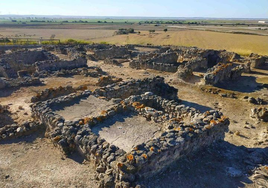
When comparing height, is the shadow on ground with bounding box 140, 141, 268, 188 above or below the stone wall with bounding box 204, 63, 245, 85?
below

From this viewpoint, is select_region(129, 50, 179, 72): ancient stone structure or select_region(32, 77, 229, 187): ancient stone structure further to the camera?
select_region(129, 50, 179, 72): ancient stone structure

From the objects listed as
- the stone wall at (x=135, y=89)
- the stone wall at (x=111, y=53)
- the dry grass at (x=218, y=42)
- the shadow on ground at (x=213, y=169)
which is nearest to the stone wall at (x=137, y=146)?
the shadow on ground at (x=213, y=169)

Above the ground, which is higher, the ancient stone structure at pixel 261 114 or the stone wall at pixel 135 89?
the stone wall at pixel 135 89

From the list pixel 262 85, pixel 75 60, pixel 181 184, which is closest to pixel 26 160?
pixel 181 184

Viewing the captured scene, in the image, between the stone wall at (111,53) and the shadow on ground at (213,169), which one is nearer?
the shadow on ground at (213,169)

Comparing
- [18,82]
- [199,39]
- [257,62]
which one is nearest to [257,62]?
[257,62]

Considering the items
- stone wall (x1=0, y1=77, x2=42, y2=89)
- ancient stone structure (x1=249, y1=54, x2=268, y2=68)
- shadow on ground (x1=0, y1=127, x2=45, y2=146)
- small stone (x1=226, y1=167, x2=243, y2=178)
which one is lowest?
shadow on ground (x1=0, y1=127, x2=45, y2=146)

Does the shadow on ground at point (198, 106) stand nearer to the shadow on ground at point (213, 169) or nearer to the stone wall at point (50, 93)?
the shadow on ground at point (213, 169)

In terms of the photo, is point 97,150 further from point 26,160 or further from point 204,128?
point 204,128

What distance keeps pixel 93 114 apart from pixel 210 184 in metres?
6.70

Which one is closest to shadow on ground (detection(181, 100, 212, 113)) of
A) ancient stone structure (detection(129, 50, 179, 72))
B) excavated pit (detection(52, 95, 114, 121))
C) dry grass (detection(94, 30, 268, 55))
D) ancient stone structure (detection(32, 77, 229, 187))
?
ancient stone structure (detection(32, 77, 229, 187))

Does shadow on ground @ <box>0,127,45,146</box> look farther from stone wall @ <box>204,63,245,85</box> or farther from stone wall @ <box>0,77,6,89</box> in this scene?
stone wall @ <box>204,63,245,85</box>

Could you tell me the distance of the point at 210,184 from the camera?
803 cm

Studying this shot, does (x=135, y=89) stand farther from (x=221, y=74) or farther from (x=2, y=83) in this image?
(x=2, y=83)
